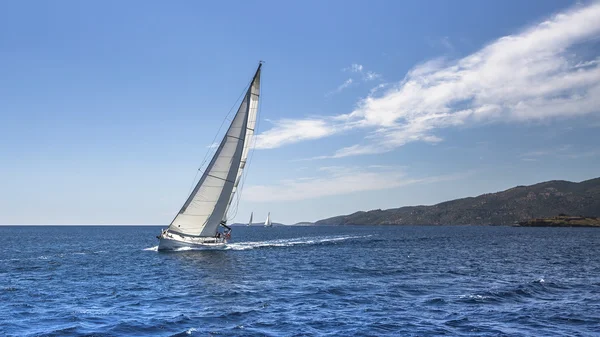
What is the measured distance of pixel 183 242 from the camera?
60.3 metres

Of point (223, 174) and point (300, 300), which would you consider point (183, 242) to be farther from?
point (300, 300)

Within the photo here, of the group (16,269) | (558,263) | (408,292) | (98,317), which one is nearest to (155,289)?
(98,317)

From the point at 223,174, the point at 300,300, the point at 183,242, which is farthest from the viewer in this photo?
the point at 223,174

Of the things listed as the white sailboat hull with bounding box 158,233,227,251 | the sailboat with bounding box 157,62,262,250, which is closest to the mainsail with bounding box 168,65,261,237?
the sailboat with bounding box 157,62,262,250

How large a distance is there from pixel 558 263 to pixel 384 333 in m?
42.4

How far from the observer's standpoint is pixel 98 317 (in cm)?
2333

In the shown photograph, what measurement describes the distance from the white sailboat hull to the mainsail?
0.74 meters

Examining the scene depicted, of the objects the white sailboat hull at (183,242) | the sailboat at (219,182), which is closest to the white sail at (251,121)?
the sailboat at (219,182)

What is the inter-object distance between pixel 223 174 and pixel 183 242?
1119 cm

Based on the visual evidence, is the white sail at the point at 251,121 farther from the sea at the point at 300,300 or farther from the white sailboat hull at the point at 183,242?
the sea at the point at 300,300

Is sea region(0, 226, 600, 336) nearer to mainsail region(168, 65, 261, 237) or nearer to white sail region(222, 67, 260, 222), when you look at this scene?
mainsail region(168, 65, 261, 237)

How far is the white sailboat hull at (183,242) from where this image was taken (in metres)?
60.2

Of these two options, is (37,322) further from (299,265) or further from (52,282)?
(299,265)

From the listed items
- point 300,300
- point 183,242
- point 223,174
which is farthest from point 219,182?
point 300,300
